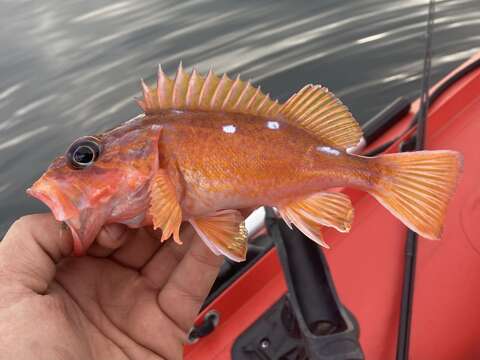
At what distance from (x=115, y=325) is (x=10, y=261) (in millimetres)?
595

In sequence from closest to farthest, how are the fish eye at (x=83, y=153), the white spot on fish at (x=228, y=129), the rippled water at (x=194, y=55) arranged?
the fish eye at (x=83, y=153)
the white spot on fish at (x=228, y=129)
the rippled water at (x=194, y=55)

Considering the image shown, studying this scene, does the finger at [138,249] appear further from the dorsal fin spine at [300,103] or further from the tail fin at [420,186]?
the tail fin at [420,186]

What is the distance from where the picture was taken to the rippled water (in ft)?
26.3

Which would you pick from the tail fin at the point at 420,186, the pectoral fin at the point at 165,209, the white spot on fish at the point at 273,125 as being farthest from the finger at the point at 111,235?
the tail fin at the point at 420,186

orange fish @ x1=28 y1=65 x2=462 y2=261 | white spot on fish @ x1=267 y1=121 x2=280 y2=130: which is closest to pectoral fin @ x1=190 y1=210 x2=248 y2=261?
orange fish @ x1=28 y1=65 x2=462 y2=261

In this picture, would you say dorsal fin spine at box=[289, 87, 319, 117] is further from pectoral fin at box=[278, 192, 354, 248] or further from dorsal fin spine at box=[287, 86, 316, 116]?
pectoral fin at box=[278, 192, 354, 248]

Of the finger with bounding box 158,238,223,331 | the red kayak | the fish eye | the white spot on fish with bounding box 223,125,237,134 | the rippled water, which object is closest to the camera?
the fish eye

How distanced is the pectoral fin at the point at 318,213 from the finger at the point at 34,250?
101cm

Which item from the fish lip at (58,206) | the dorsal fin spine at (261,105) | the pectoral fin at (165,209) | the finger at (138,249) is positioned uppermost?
the dorsal fin spine at (261,105)

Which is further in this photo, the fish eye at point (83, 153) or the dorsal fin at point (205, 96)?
the dorsal fin at point (205, 96)

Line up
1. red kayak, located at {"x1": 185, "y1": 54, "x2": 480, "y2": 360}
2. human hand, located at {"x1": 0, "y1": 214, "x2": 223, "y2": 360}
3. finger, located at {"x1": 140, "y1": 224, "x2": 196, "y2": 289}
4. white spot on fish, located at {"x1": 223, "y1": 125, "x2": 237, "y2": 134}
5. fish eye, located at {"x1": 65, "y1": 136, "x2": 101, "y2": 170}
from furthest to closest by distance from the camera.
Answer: red kayak, located at {"x1": 185, "y1": 54, "x2": 480, "y2": 360} < finger, located at {"x1": 140, "y1": 224, "x2": 196, "y2": 289} < white spot on fish, located at {"x1": 223, "y1": 125, "x2": 237, "y2": 134} < fish eye, located at {"x1": 65, "y1": 136, "x2": 101, "y2": 170} < human hand, located at {"x1": 0, "y1": 214, "x2": 223, "y2": 360}

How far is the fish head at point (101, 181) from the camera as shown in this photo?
78.4 inches

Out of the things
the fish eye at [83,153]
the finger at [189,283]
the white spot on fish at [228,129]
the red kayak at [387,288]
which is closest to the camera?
the fish eye at [83,153]

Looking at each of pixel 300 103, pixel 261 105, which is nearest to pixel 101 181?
pixel 261 105
